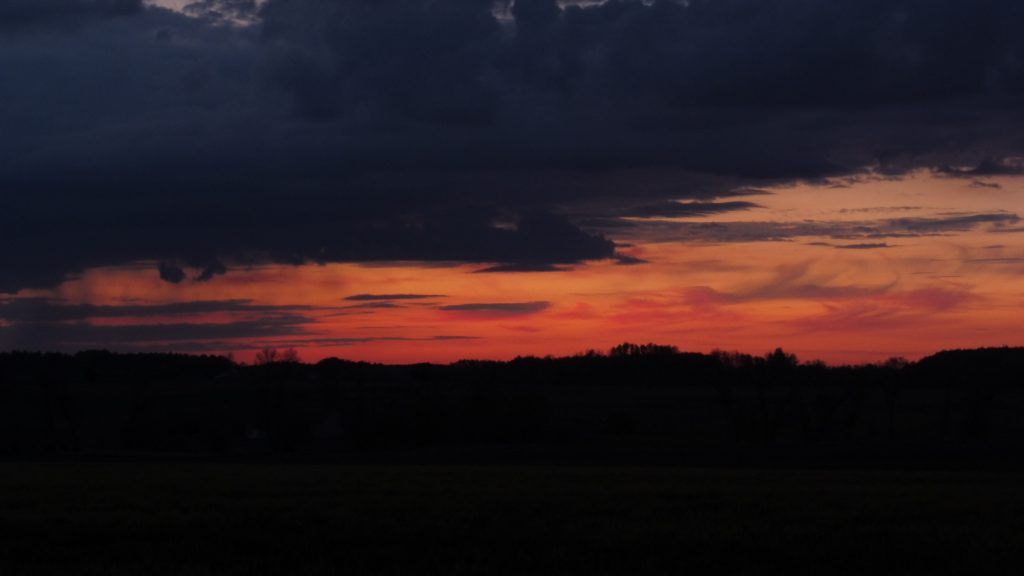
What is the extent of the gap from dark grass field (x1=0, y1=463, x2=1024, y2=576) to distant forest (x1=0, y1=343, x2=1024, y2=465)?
3143cm

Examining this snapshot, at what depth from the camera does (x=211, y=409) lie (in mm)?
96812

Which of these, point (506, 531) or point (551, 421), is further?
point (551, 421)

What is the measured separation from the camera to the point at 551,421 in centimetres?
8331

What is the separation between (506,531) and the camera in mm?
18328

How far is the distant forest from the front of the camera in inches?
2379

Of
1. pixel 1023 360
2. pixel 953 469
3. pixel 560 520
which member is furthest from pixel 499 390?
pixel 560 520

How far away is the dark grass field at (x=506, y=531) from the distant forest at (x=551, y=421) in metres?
31.4

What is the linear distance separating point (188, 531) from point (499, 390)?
71.6 metres

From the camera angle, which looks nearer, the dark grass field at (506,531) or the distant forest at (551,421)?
the dark grass field at (506,531)

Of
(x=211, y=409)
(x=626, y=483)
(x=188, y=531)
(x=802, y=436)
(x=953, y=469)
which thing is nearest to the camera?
(x=188, y=531)

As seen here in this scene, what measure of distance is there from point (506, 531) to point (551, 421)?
65.3 metres

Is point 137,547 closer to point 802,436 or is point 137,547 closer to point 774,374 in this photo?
point 802,436

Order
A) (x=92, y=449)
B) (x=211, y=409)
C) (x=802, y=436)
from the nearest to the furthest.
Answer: (x=802, y=436)
(x=92, y=449)
(x=211, y=409)

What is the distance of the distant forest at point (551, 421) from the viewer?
60438 mm
